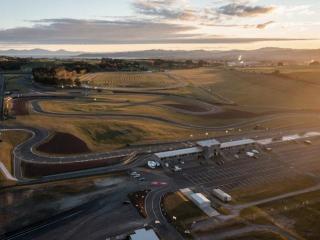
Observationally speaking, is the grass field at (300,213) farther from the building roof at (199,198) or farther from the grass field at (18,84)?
the grass field at (18,84)

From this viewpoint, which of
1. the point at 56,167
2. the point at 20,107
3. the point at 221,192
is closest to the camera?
the point at 221,192

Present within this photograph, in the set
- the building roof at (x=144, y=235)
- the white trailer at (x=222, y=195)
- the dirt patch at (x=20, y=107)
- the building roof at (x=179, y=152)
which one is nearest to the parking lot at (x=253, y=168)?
the white trailer at (x=222, y=195)

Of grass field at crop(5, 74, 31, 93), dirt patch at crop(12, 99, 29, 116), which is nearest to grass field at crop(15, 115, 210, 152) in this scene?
dirt patch at crop(12, 99, 29, 116)

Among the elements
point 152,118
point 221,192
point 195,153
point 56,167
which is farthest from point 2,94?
point 221,192

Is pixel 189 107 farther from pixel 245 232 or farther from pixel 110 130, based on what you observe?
pixel 245 232

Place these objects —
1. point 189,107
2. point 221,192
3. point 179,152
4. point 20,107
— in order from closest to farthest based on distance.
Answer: point 221,192 → point 179,152 → point 20,107 → point 189,107

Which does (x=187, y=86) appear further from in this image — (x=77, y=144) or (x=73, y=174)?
(x=73, y=174)
